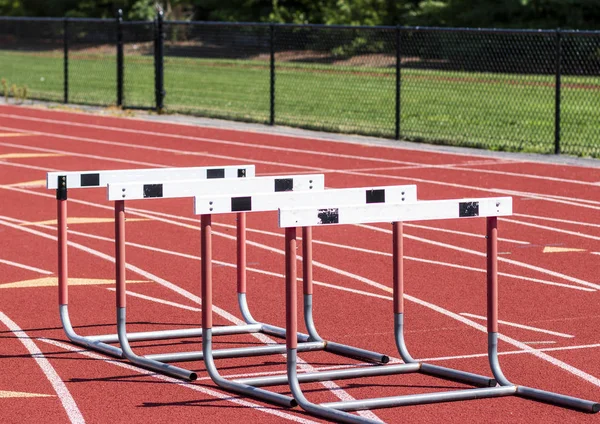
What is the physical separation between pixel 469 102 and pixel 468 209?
22.5 metres

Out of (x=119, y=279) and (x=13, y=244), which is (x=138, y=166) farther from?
(x=119, y=279)

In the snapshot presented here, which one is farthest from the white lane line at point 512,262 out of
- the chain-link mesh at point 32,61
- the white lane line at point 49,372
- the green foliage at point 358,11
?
the green foliage at point 358,11

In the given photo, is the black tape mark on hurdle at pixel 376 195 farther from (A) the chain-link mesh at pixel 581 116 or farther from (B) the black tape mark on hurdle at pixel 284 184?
(A) the chain-link mesh at pixel 581 116

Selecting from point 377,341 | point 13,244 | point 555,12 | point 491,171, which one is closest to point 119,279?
point 377,341

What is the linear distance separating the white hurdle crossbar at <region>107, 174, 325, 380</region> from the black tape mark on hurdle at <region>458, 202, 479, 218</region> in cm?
95

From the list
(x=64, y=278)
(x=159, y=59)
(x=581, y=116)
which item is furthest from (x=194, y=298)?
(x=581, y=116)

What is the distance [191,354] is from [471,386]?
172cm

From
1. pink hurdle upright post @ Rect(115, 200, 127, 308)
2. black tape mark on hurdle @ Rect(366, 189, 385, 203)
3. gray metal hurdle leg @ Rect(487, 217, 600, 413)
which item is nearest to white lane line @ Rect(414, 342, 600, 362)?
gray metal hurdle leg @ Rect(487, 217, 600, 413)

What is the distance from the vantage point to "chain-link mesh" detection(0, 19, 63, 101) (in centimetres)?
3325

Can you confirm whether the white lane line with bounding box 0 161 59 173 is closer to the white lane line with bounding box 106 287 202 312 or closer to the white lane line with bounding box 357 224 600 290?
the white lane line with bounding box 357 224 600 290

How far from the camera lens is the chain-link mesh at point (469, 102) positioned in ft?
71.7

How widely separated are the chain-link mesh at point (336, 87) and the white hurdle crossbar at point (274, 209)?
562 inches

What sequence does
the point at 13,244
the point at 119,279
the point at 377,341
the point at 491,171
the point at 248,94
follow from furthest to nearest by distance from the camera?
the point at 248,94
the point at 491,171
the point at 13,244
the point at 377,341
the point at 119,279

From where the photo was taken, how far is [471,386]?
723cm
